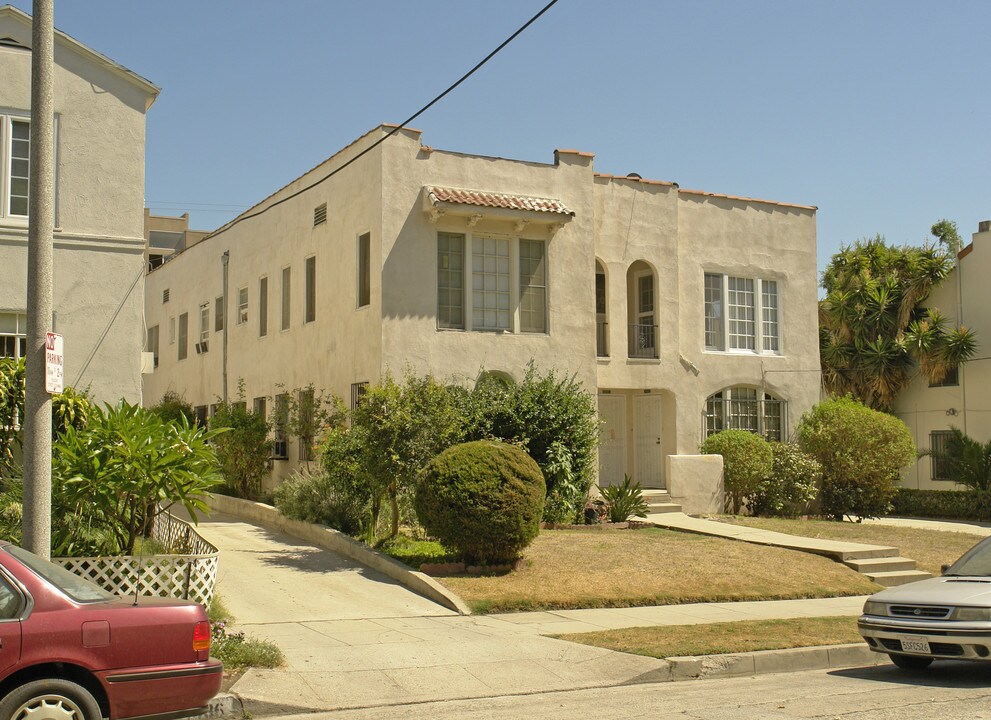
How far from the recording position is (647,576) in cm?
1471

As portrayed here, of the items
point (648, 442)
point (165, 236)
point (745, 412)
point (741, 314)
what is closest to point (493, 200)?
point (648, 442)

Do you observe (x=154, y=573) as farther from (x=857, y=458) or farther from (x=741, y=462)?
(x=857, y=458)

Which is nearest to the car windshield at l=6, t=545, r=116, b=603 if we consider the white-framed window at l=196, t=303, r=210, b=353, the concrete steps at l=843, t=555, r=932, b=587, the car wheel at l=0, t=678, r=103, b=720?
the car wheel at l=0, t=678, r=103, b=720

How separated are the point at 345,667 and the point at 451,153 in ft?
40.9

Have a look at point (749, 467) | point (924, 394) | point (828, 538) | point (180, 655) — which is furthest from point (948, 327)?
point (180, 655)

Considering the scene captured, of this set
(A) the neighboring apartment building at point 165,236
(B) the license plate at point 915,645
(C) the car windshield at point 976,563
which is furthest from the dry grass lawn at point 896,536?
(A) the neighboring apartment building at point 165,236

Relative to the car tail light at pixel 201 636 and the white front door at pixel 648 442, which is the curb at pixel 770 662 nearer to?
the car tail light at pixel 201 636

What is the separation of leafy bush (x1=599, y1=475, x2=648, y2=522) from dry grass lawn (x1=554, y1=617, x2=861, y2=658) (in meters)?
7.14

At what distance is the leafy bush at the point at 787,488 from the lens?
2267cm

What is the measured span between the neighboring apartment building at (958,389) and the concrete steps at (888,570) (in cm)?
1160

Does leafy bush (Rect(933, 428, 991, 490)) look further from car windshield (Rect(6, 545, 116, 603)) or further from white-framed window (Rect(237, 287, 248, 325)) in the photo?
car windshield (Rect(6, 545, 116, 603))

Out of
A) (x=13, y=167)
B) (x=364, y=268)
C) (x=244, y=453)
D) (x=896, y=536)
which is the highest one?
(x=13, y=167)

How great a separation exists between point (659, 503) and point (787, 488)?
3197mm

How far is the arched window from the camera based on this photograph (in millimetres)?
23797
